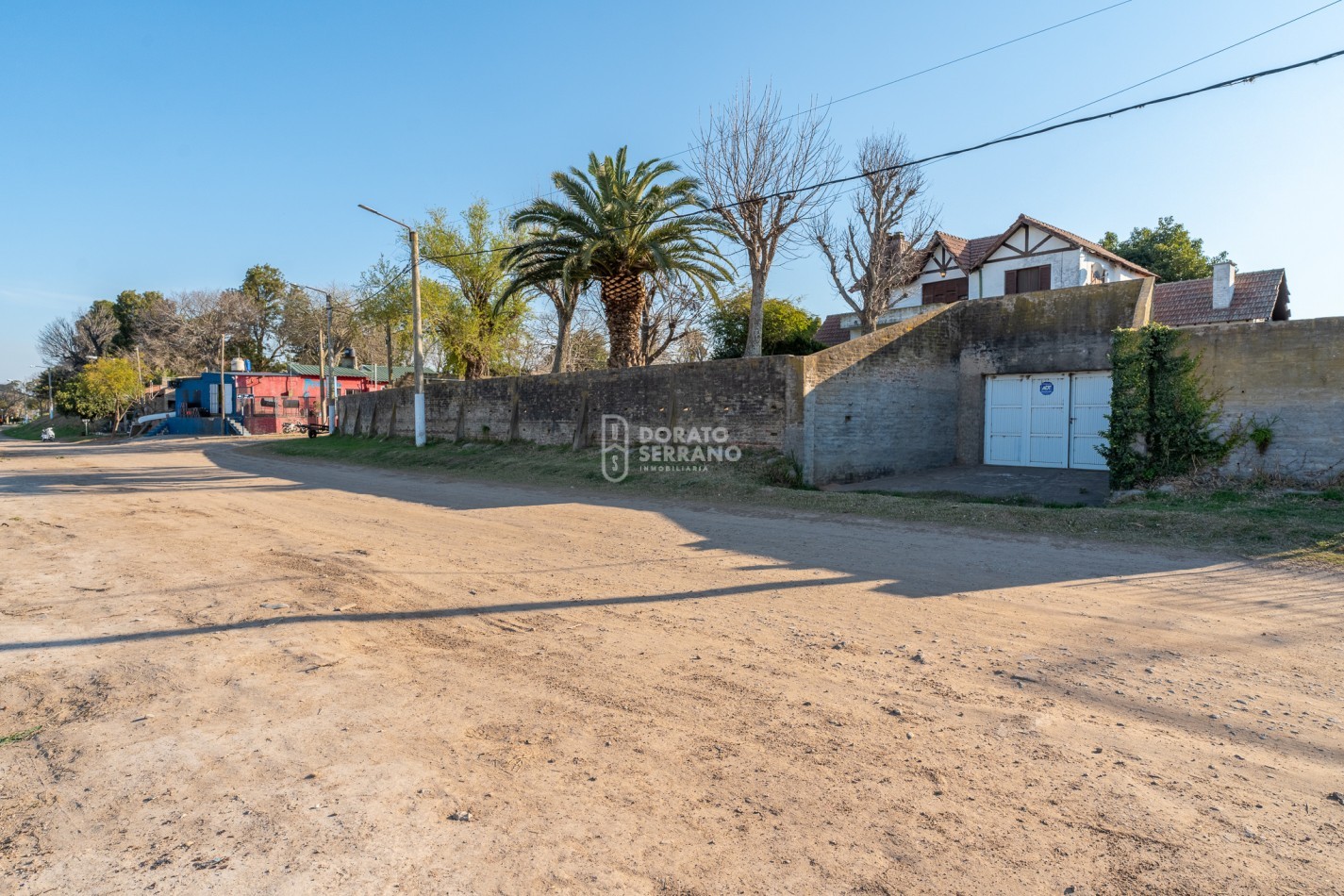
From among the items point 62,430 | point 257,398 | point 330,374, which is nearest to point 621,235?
point 330,374

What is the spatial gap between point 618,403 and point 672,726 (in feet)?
51.4

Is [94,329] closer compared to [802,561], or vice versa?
[802,561]

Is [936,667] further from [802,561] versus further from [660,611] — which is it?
[802,561]

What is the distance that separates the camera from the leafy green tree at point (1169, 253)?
3831 centimetres

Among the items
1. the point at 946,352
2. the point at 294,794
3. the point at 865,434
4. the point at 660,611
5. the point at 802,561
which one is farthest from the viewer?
the point at 946,352

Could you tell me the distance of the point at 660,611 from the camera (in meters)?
6.15

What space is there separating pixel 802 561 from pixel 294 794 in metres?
5.94

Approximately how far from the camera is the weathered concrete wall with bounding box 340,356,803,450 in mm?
15469

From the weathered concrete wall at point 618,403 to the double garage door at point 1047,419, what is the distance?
5964 millimetres

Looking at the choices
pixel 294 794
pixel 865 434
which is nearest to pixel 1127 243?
pixel 865 434

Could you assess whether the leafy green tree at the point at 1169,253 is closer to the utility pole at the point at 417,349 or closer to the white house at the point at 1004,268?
the white house at the point at 1004,268

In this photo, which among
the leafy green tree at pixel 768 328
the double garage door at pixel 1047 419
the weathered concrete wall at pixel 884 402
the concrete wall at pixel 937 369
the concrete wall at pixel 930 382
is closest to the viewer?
the concrete wall at pixel 930 382

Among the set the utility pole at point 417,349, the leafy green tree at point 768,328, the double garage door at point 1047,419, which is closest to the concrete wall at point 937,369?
the double garage door at point 1047,419
